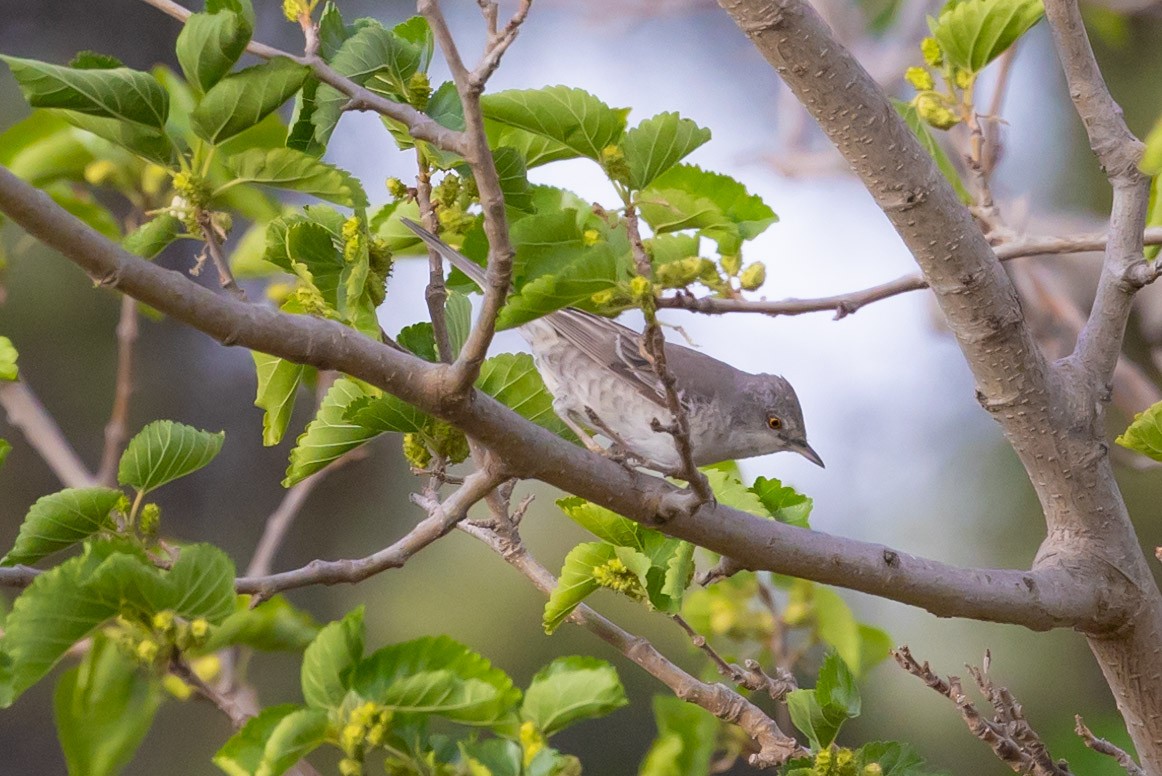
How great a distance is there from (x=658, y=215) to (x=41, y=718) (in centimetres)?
506

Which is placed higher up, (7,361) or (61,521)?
(7,361)

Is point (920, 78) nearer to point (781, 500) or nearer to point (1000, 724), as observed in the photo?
point (781, 500)

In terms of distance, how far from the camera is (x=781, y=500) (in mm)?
2180

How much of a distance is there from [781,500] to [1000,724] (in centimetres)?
55

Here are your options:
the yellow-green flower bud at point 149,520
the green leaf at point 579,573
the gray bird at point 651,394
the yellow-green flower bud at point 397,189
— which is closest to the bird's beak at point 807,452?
the gray bird at point 651,394

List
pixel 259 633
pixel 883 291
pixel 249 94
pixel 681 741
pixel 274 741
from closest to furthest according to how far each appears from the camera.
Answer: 1. pixel 274 741
2. pixel 249 94
3. pixel 259 633
4. pixel 681 741
5. pixel 883 291

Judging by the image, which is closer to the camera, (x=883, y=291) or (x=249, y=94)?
(x=249, y=94)

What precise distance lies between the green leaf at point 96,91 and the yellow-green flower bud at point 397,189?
0.48 metres

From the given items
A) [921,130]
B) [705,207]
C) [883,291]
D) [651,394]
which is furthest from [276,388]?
[651,394]

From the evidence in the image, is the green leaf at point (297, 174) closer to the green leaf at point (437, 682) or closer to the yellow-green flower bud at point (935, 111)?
the green leaf at point (437, 682)

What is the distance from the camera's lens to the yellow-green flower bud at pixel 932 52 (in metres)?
2.58

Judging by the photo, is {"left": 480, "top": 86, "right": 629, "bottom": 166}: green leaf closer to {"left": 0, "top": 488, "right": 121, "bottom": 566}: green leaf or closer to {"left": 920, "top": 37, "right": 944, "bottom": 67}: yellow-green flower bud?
{"left": 0, "top": 488, "right": 121, "bottom": 566}: green leaf

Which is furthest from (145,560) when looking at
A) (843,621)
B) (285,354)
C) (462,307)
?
(843,621)

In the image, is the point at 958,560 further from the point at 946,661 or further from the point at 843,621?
the point at 843,621
